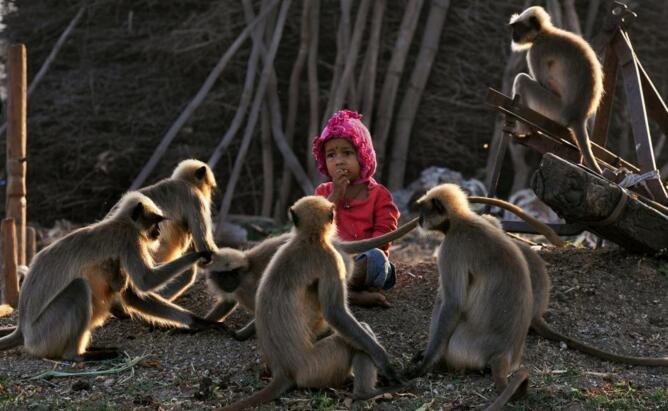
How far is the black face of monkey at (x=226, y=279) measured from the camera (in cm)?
511

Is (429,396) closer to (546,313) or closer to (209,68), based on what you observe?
(546,313)

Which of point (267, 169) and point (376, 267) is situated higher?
point (376, 267)

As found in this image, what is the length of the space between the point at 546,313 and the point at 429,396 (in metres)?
1.52

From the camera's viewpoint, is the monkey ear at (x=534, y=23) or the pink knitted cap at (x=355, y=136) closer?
the pink knitted cap at (x=355, y=136)

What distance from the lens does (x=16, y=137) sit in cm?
656

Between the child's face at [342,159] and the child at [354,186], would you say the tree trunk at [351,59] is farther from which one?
the child's face at [342,159]

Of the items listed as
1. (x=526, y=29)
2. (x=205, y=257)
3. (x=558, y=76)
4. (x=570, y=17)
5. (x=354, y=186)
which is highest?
(x=570, y=17)

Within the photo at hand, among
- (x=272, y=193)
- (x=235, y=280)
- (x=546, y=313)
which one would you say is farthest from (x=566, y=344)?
(x=272, y=193)

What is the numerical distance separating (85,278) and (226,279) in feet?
2.48

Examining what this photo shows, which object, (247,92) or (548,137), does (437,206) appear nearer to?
(548,137)

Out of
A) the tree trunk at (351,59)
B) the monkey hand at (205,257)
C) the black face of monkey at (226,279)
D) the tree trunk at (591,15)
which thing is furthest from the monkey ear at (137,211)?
the tree trunk at (591,15)

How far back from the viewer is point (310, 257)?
427cm

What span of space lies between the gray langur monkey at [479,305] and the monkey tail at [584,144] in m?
2.09

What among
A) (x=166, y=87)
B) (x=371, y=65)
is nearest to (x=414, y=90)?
(x=371, y=65)
